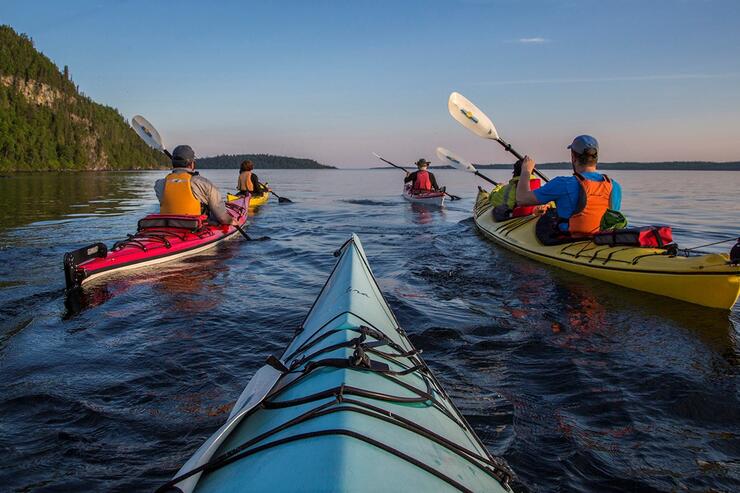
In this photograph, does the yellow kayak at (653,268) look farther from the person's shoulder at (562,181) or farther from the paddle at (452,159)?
the paddle at (452,159)

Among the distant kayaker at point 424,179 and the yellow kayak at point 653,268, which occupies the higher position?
the distant kayaker at point 424,179

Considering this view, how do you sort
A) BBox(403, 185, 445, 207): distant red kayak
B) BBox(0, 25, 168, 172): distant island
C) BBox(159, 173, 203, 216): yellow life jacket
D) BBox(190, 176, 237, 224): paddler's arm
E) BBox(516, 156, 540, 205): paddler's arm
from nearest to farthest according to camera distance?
BBox(516, 156, 540, 205): paddler's arm
BBox(159, 173, 203, 216): yellow life jacket
BBox(190, 176, 237, 224): paddler's arm
BBox(403, 185, 445, 207): distant red kayak
BBox(0, 25, 168, 172): distant island

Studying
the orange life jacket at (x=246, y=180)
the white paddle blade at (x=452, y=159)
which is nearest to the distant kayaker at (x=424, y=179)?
the white paddle blade at (x=452, y=159)

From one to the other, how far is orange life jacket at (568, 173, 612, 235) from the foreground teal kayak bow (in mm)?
5568

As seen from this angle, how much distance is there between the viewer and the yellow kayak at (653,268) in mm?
5723

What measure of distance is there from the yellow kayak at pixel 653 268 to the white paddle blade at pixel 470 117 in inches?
109

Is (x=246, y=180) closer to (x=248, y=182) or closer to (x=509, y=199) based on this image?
(x=248, y=182)

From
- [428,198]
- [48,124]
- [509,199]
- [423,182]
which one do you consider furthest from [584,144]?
[48,124]

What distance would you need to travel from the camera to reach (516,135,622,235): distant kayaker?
22.9ft

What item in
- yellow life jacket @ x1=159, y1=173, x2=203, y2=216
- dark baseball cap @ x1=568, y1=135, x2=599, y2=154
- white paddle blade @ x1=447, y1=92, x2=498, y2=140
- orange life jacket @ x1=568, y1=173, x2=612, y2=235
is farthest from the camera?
white paddle blade @ x1=447, y1=92, x2=498, y2=140

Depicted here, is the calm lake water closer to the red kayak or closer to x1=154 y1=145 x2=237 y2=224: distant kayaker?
the red kayak

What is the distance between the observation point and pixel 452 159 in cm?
1703

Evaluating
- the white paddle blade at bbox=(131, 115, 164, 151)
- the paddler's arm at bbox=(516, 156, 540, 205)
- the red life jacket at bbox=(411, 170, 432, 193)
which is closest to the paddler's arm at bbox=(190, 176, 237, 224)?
the white paddle blade at bbox=(131, 115, 164, 151)

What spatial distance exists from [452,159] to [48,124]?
11805 cm
